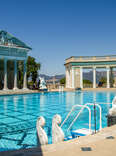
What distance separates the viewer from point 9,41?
98.1 ft

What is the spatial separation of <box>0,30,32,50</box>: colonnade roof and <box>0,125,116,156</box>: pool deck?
26565mm

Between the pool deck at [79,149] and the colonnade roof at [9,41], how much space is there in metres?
26.6

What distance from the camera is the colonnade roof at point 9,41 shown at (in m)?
29.0

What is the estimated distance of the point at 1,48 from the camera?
28.5m

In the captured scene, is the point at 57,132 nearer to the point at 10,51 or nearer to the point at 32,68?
the point at 10,51

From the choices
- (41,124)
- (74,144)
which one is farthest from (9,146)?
(74,144)

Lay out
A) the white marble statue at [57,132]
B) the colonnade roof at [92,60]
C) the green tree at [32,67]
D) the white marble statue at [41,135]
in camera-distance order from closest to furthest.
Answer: the white marble statue at [41,135], the white marble statue at [57,132], the green tree at [32,67], the colonnade roof at [92,60]

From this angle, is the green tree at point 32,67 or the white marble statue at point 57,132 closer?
the white marble statue at point 57,132

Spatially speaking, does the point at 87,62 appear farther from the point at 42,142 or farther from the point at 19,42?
the point at 42,142

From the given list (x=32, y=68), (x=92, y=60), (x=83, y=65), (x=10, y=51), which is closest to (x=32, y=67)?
(x=32, y=68)

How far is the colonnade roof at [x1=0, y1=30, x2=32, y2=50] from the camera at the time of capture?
2897 cm

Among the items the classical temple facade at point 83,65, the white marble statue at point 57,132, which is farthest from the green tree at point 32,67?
the white marble statue at point 57,132

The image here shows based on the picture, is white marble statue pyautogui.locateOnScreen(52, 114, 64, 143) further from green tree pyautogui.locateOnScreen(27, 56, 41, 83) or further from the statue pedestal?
green tree pyautogui.locateOnScreen(27, 56, 41, 83)

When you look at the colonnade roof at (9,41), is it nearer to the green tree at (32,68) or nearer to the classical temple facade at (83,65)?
the green tree at (32,68)
